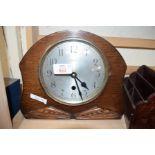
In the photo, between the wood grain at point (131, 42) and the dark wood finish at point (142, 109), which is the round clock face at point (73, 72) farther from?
the wood grain at point (131, 42)

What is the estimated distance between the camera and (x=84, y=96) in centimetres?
65

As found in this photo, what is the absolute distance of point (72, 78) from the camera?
0.64 m


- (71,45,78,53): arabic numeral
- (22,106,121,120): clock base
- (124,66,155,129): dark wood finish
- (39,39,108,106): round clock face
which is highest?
(71,45,78,53): arabic numeral

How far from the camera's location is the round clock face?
611 millimetres

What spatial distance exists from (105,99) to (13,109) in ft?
1.19

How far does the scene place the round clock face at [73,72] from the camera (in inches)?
24.1

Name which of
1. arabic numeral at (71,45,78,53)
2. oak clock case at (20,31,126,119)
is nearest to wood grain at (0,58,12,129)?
oak clock case at (20,31,126,119)

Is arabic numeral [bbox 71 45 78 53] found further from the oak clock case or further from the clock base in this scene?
the clock base

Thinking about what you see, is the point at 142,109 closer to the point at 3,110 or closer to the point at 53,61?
the point at 53,61

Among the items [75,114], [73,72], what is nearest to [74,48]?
[73,72]

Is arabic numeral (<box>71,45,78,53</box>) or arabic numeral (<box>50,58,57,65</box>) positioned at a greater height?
arabic numeral (<box>71,45,78,53</box>)

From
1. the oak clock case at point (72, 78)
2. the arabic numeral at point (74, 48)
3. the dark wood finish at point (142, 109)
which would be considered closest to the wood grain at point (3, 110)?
the oak clock case at point (72, 78)

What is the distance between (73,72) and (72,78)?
2 centimetres
